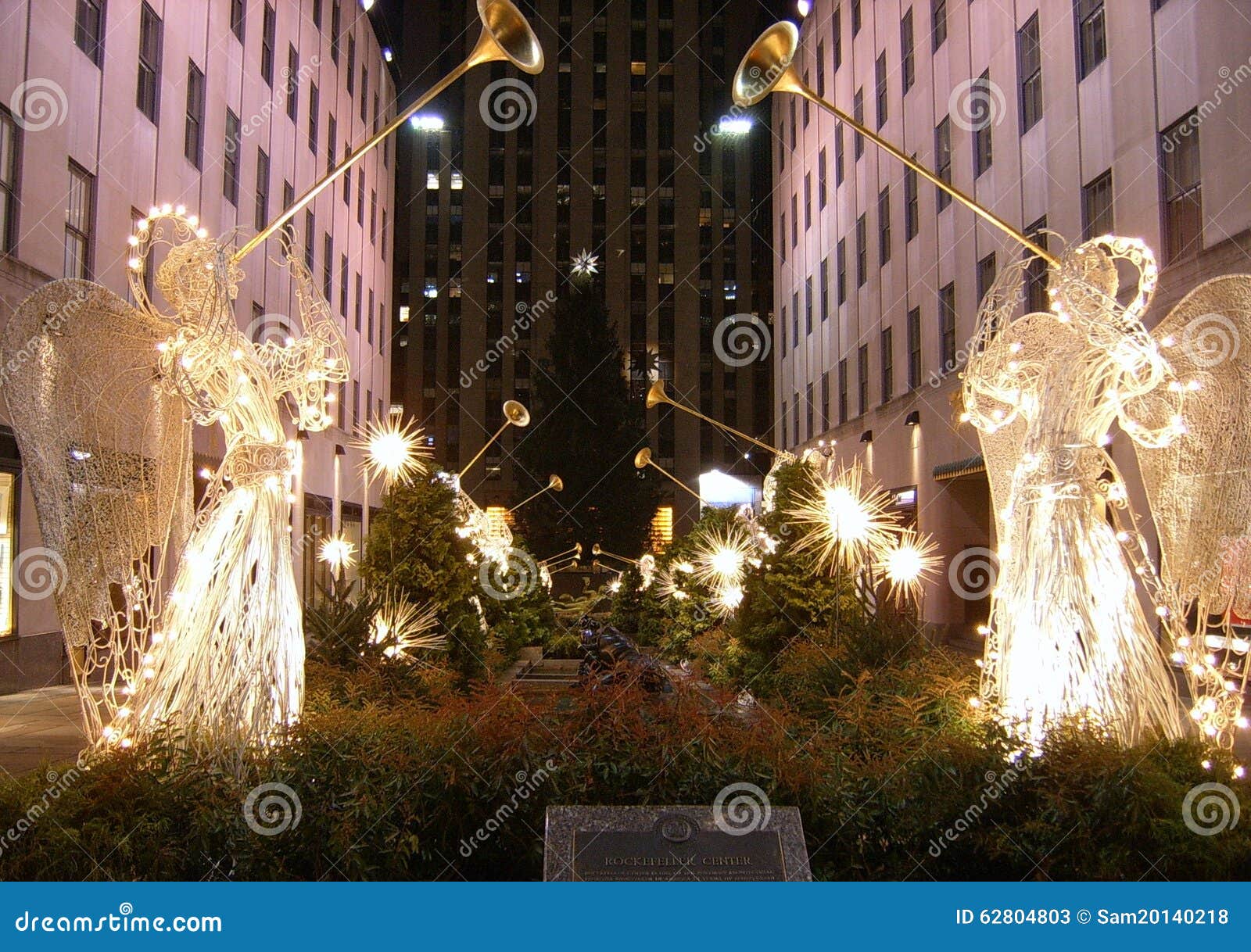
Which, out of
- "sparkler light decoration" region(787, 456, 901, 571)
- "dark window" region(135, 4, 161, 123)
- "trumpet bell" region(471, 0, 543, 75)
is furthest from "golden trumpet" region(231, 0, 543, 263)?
"dark window" region(135, 4, 161, 123)

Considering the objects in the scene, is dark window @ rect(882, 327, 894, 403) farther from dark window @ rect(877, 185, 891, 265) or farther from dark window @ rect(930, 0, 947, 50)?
dark window @ rect(930, 0, 947, 50)

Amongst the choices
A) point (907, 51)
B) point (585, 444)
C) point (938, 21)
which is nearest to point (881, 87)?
point (907, 51)

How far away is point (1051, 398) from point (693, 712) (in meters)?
3.49

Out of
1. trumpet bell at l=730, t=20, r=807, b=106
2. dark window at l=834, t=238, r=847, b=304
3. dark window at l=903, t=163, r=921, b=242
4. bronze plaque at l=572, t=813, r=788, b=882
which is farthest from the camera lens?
dark window at l=834, t=238, r=847, b=304

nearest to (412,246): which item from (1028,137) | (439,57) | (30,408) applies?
(439,57)

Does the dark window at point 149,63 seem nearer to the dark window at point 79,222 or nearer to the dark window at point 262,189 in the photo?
the dark window at point 79,222

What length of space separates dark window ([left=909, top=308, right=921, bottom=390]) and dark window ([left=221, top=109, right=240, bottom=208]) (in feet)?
53.3

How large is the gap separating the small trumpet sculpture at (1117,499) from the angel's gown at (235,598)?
13.6 feet

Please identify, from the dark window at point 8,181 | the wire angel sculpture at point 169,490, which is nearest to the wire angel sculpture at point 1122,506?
the wire angel sculpture at point 169,490

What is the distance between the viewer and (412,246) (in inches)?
1941

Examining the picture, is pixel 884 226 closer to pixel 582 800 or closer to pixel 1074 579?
pixel 1074 579

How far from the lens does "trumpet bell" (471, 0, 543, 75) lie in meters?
6.27

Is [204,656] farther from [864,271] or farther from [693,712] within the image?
[864,271]

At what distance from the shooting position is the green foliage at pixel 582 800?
17.8ft
